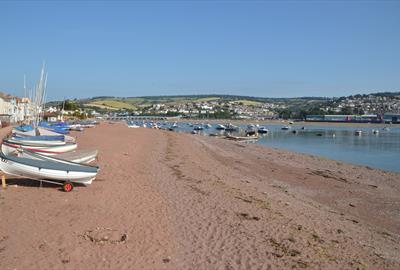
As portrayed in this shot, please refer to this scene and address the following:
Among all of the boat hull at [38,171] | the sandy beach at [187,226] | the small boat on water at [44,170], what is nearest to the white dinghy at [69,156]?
the small boat on water at [44,170]

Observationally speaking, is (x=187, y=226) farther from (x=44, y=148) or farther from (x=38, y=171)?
(x=44, y=148)

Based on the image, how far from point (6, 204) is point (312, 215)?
9027 millimetres

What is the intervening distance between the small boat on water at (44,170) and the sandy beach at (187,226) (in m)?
0.39

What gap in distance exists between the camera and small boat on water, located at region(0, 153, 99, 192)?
43.7 feet

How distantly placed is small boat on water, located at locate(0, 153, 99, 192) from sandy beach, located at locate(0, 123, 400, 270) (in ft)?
1.28

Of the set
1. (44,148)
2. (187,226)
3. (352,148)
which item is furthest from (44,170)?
(352,148)

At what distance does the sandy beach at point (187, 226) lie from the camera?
820 centimetres

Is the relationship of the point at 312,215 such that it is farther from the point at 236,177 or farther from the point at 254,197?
the point at 236,177

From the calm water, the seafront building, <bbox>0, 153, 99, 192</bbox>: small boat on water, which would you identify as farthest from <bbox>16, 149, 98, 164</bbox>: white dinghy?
the seafront building

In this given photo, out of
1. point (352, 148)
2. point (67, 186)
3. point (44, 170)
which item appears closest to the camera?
point (67, 186)

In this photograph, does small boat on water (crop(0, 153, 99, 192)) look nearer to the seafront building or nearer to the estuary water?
the estuary water

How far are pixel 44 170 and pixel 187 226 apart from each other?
5.61 meters

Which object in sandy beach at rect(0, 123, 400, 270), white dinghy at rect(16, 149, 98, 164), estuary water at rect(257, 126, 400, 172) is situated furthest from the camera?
estuary water at rect(257, 126, 400, 172)

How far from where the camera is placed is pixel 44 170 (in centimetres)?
1336
